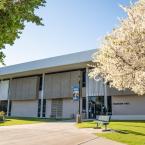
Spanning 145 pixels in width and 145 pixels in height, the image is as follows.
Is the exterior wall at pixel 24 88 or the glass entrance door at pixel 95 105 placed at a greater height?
the exterior wall at pixel 24 88

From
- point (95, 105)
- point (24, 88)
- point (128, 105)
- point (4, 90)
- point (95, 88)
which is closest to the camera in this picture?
point (128, 105)

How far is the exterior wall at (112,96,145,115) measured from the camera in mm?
37281

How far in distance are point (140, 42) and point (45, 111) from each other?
3603 centimetres

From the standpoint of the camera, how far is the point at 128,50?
49.1 ft

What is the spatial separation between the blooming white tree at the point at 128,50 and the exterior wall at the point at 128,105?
21.2 m

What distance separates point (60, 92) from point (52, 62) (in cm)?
530

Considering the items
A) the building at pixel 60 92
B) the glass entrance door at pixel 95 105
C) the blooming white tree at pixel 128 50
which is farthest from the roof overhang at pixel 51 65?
the blooming white tree at pixel 128 50

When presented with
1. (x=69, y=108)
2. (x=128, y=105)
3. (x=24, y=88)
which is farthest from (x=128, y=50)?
(x=24, y=88)

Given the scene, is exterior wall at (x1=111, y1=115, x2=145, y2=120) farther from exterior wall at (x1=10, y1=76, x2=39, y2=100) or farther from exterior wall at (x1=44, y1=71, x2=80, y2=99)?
exterior wall at (x1=10, y1=76, x2=39, y2=100)

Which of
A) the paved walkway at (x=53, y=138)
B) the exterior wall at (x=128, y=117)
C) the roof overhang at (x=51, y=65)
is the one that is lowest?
the paved walkway at (x=53, y=138)

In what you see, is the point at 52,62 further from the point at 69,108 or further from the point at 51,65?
the point at 69,108

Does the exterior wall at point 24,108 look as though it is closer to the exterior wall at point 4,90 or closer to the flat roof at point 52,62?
the exterior wall at point 4,90

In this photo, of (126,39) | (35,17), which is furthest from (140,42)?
(35,17)

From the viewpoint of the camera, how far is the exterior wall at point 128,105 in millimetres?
37281
